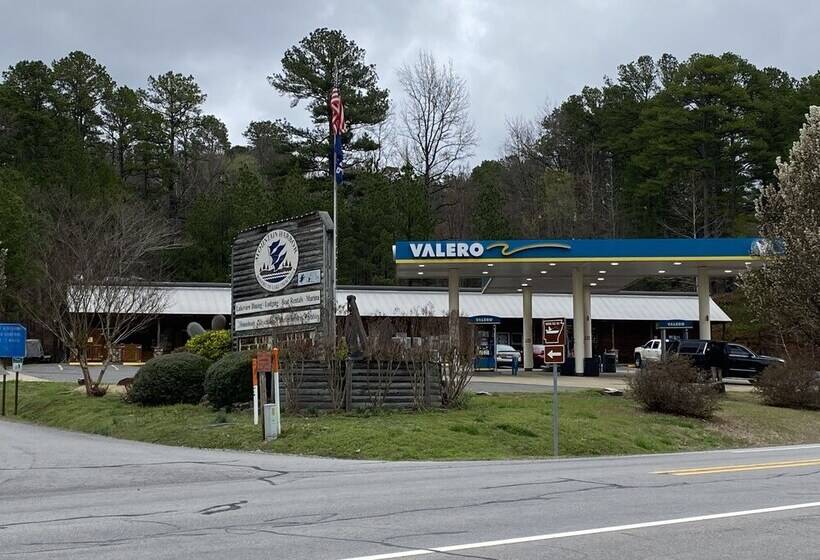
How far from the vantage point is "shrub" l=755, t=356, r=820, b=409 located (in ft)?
103

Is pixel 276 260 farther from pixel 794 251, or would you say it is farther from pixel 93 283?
pixel 794 251

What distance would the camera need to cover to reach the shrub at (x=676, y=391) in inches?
1053

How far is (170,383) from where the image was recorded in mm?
26781

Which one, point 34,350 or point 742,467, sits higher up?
point 34,350

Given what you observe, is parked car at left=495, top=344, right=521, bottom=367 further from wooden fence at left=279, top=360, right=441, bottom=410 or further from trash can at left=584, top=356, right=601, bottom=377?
wooden fence at left=279, top=360, right=441, bottom=410

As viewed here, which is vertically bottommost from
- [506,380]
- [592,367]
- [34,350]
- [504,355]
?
[506,380]

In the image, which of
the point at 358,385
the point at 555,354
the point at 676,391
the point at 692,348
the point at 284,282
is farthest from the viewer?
the point at 692,348

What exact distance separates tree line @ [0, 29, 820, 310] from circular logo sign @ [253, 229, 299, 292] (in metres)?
31.1

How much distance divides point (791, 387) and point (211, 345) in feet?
59.1

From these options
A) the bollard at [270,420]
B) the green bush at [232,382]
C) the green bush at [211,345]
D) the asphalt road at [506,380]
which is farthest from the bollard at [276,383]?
the asphalt road at [506,380]

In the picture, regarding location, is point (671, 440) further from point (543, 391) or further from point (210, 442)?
point (210, 442)

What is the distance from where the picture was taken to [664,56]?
283ft

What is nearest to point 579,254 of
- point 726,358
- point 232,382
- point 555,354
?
point 726,358

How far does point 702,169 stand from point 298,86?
3080 cm
